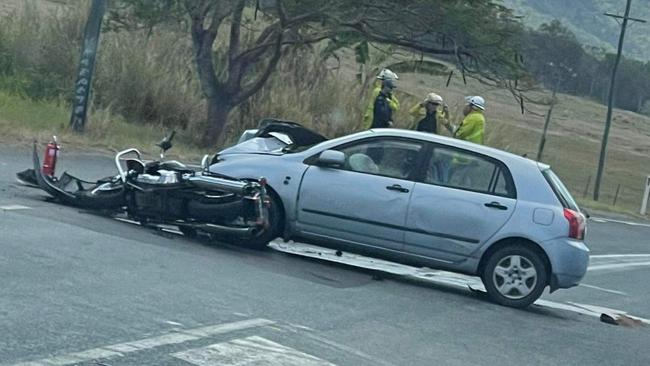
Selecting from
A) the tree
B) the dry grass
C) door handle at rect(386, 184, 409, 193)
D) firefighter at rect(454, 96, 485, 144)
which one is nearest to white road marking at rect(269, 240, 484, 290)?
door handle at rect(386, 184, 409, 193)

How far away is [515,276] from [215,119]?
16280mm

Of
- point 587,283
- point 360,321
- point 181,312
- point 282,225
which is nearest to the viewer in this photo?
point 181,312

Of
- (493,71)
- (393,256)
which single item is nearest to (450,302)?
(393,256)

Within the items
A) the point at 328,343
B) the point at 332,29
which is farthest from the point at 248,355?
the point at 332,29

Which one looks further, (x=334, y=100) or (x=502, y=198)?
(x=334, y=100)

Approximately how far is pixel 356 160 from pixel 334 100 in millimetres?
20031

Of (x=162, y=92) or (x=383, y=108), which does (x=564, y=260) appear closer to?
(x=383, y=108)

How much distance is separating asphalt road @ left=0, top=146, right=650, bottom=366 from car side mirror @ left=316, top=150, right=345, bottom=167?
1087mm

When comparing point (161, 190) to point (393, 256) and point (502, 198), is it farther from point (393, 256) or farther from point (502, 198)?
point (502, 198)

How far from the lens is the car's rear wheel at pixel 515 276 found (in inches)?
472

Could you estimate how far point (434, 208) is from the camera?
12188 mm

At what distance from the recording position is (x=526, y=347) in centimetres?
988

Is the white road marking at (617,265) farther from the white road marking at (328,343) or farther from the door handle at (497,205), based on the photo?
the white road marking at (328,343)

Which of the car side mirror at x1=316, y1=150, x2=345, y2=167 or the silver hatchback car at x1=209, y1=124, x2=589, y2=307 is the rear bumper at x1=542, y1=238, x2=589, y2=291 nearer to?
the silver hatchback car at x1=209, y1=124, x2=589, y2=307
